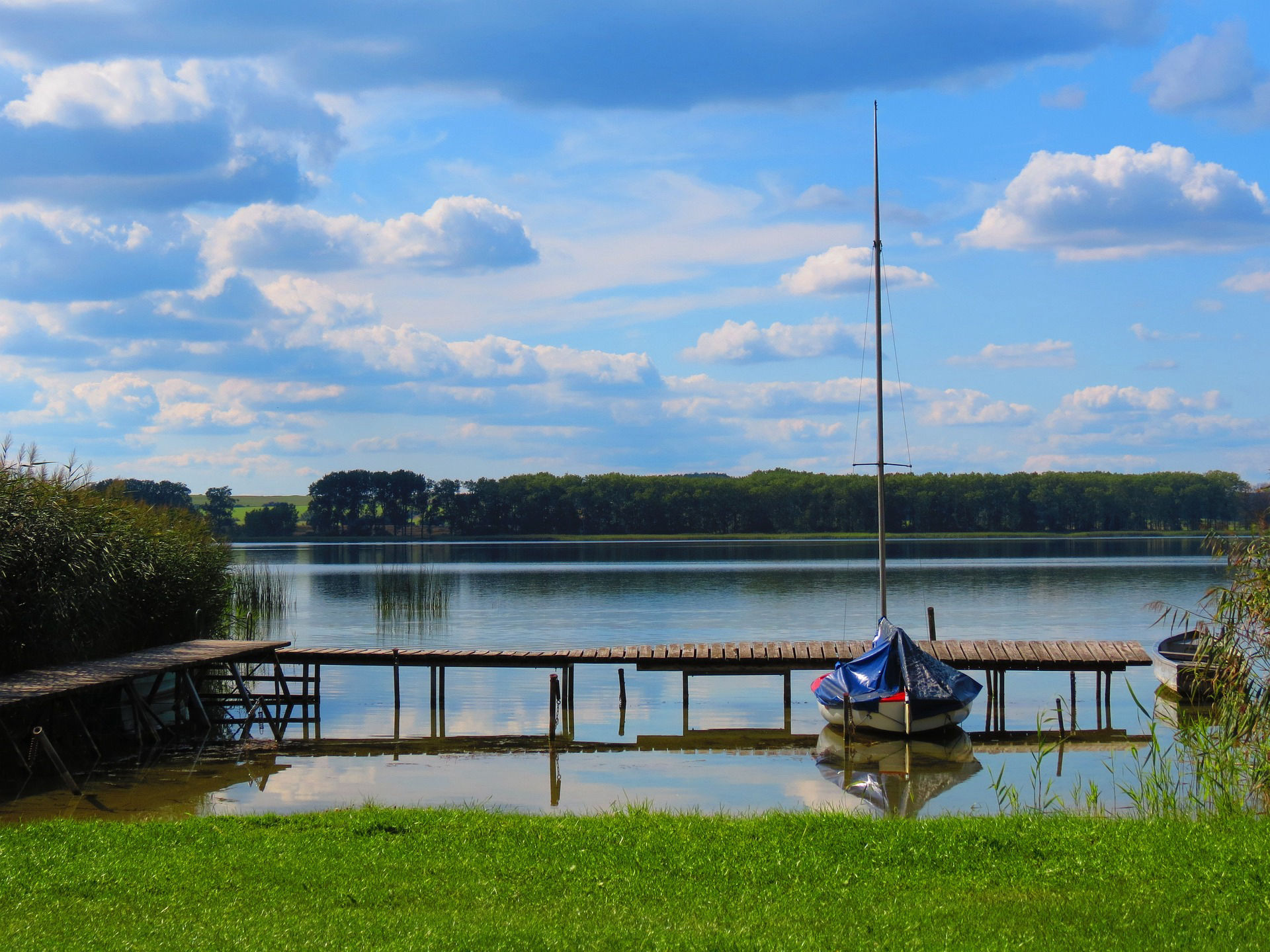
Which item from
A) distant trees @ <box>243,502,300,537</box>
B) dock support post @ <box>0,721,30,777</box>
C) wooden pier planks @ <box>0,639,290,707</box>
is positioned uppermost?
distant trees @ <box>243,502,300,537</box>

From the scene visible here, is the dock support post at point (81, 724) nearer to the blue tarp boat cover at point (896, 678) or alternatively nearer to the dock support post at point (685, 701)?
the dock support post at point (685, 701)

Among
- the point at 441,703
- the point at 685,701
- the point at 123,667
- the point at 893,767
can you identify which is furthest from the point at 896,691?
the point at 123,667

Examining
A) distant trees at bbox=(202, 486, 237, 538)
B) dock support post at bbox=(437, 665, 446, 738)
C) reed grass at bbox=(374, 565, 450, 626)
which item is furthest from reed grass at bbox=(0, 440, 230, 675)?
distant trees at bbox=(202, 486, 237, 538)

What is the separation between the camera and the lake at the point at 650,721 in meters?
15.5

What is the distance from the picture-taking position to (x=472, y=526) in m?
123

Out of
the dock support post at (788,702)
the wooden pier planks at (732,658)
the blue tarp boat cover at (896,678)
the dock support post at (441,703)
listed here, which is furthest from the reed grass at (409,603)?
the blue tarp boat cover at (896,678)

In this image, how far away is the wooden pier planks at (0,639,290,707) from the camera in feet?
51.0

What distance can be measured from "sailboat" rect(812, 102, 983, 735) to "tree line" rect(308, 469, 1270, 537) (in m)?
93.6

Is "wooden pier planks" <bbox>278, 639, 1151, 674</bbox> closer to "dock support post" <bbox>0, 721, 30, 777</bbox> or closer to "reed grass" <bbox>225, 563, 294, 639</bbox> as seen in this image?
"reed grass" <bbox>225, 563, 294, 639</bbox>

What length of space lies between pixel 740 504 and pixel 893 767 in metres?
105

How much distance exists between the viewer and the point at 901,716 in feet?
63.1

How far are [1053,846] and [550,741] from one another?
10.6 metres

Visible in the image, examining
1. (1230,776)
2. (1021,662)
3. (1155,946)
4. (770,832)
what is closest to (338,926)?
(770,832)

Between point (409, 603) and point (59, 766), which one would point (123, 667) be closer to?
point (59, 766)
